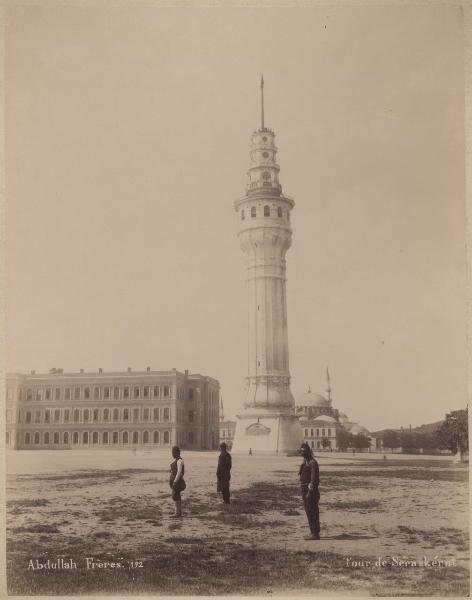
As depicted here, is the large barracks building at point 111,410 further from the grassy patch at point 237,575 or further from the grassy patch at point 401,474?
the grassy patch at point 401,474

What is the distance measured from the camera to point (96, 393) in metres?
11.9

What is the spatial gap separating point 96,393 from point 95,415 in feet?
2.65

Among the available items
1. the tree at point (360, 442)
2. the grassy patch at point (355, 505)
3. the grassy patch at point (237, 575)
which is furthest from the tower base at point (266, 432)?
the grassy patch at point (237, 575)

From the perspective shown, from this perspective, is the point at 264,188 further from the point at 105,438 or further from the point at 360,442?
the point at 105,438

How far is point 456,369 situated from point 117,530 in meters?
4.31

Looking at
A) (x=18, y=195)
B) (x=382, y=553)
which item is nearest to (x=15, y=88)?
(x=18, y=195)

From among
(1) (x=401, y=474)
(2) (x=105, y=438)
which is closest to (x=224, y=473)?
(1) (x=401, y=474)

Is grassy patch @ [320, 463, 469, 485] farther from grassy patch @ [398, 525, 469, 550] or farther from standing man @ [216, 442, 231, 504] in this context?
standing man @ [216, 442, 231, 504]

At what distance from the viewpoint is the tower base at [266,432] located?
1908cm

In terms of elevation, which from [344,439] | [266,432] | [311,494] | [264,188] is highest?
[264,188]

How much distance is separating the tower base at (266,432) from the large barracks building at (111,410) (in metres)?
4.68

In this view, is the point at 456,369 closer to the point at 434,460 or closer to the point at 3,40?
the point at 434,460

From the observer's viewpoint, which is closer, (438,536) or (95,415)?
(438,536)

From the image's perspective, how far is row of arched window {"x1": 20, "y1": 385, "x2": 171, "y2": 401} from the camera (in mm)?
8816
